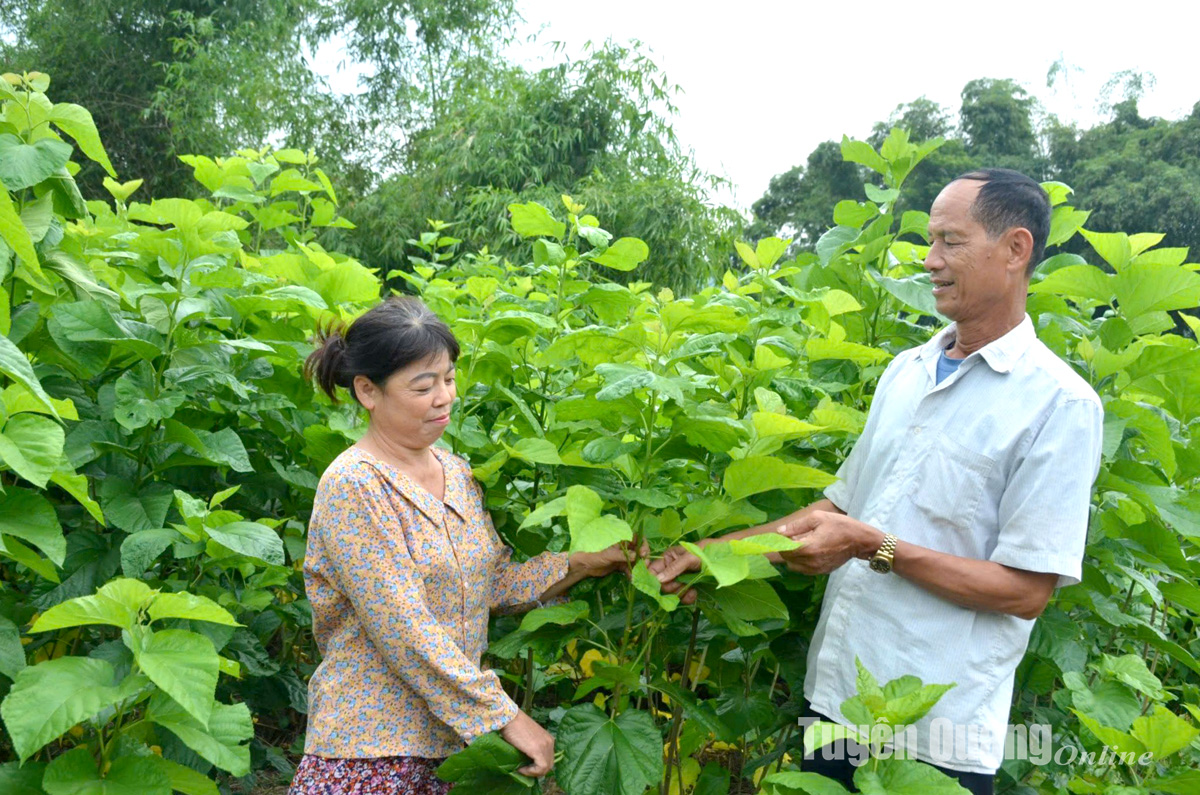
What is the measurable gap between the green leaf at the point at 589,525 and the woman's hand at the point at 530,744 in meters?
0.40

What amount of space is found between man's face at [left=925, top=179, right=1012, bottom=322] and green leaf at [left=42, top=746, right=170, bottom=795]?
149cm

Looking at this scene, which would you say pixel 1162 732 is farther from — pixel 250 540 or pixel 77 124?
pixel 77 124

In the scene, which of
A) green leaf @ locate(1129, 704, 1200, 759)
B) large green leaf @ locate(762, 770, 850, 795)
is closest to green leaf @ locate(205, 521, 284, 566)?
large green leaf @ locate(762, 770, 850, 795)

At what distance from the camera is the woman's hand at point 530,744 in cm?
190

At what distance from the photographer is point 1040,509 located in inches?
72.9

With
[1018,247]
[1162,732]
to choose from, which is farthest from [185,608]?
[1162,732]

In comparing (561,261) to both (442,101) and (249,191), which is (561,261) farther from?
(442,101)

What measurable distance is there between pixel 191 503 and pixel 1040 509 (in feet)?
4.46

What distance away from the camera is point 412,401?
195cm

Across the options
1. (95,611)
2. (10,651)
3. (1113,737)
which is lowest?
(1113,737)

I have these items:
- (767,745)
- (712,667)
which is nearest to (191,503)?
(712,667)

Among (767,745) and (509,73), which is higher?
(509,73)

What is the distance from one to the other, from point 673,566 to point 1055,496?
619mm

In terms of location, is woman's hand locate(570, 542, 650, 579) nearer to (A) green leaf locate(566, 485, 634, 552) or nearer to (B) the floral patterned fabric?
(A) green leaf locate(566, 485, 634, 552)
